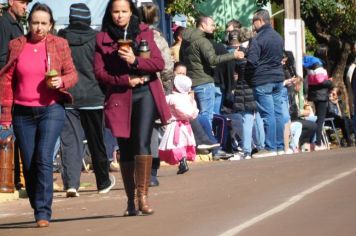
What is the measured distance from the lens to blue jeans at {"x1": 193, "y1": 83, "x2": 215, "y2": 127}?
2103cm

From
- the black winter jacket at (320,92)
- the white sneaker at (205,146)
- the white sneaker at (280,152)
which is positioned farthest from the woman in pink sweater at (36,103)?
the black winter jacket at (320,92)

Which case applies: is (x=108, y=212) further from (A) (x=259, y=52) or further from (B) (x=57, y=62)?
(A) (x=259, y=52)

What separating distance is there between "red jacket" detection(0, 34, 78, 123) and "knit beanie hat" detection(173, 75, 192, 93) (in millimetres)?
7533

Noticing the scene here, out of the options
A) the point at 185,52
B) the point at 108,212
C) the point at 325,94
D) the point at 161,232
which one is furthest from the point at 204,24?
the point at 161,232

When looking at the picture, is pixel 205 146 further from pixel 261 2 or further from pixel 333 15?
pixel 333 15

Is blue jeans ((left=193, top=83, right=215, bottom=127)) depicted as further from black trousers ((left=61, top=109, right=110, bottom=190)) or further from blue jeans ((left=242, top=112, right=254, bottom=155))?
black trousers ((left=61, top=109, right=110, bottom=190))

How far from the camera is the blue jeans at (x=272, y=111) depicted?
21141mm

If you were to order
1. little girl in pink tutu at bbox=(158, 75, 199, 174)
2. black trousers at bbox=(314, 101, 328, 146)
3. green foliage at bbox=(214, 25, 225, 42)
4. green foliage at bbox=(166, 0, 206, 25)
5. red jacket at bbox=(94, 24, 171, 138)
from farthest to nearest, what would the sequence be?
green foliage at bbox=(214, 25, 225, 42), green foliage at bbox=(166, 0, 206, 25), black trousers at bbox=(314, 101, 328, 146), little girl in pink tutu at bbox=(158, 75, 199, 174), red jacket at bbox=(94, 24, 171, 138)

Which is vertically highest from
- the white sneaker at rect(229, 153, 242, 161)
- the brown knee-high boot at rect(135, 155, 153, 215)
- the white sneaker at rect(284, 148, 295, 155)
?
the brown knee-high boot at rect(135, 155, 153, 215)

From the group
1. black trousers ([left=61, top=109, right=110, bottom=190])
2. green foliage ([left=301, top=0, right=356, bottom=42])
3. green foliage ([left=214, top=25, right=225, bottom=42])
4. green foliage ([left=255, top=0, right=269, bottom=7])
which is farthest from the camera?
green foliage ([left=255, top=0, right=269, bottom=7])

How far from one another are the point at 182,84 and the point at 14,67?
789 centimetres

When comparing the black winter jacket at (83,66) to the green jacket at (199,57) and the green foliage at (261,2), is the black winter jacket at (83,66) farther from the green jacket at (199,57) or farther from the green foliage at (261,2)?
the green foliage at (261,2)

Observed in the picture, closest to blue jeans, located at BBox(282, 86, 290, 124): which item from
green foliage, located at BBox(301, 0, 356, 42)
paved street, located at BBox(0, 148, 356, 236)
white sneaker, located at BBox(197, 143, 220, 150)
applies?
white sneaker, located at BBox(197, 143, 220, 150)

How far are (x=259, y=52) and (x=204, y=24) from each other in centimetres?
108
